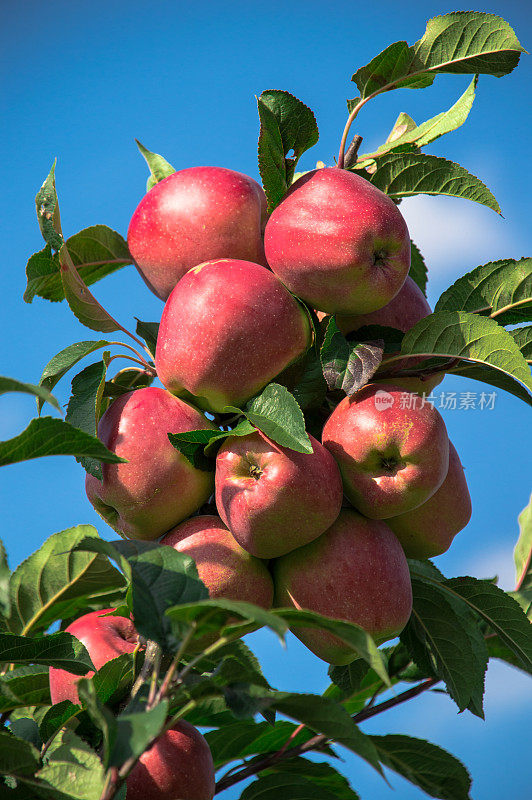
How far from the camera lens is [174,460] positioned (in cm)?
127

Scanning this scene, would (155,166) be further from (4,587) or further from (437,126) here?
(4,587)

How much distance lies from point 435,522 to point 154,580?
2.01ft

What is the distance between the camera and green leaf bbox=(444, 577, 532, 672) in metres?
1.46

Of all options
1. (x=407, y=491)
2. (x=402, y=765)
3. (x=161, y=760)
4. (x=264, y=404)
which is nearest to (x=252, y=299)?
(x=264, y=404)

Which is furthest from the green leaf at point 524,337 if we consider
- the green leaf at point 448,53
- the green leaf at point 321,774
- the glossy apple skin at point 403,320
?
the green leaf at point 321,774

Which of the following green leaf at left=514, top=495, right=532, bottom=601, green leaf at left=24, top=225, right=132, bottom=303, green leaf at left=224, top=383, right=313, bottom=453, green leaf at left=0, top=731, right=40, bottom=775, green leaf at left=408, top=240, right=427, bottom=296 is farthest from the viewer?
green leaf at left=514, top=495, right=532, bottom=601

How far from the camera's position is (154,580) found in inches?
40.6

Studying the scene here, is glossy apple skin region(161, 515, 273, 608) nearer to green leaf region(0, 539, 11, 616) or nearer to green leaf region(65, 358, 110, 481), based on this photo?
green leaf region(65, 358, 110, 481)

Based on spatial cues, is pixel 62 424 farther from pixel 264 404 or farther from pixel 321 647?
pixel 321 647

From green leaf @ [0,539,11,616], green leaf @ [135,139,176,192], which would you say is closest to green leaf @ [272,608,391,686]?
green leaf @ [0,539,11,616]

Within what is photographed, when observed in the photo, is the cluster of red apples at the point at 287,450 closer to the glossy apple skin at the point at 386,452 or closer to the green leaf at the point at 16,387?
the glossy apple skin at the point at 386,452

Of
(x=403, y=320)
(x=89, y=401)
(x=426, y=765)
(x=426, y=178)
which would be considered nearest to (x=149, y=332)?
(x=89, y=401)

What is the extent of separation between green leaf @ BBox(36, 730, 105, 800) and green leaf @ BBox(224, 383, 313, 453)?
19.8 inches

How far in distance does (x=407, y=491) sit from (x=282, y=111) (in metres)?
0.70
